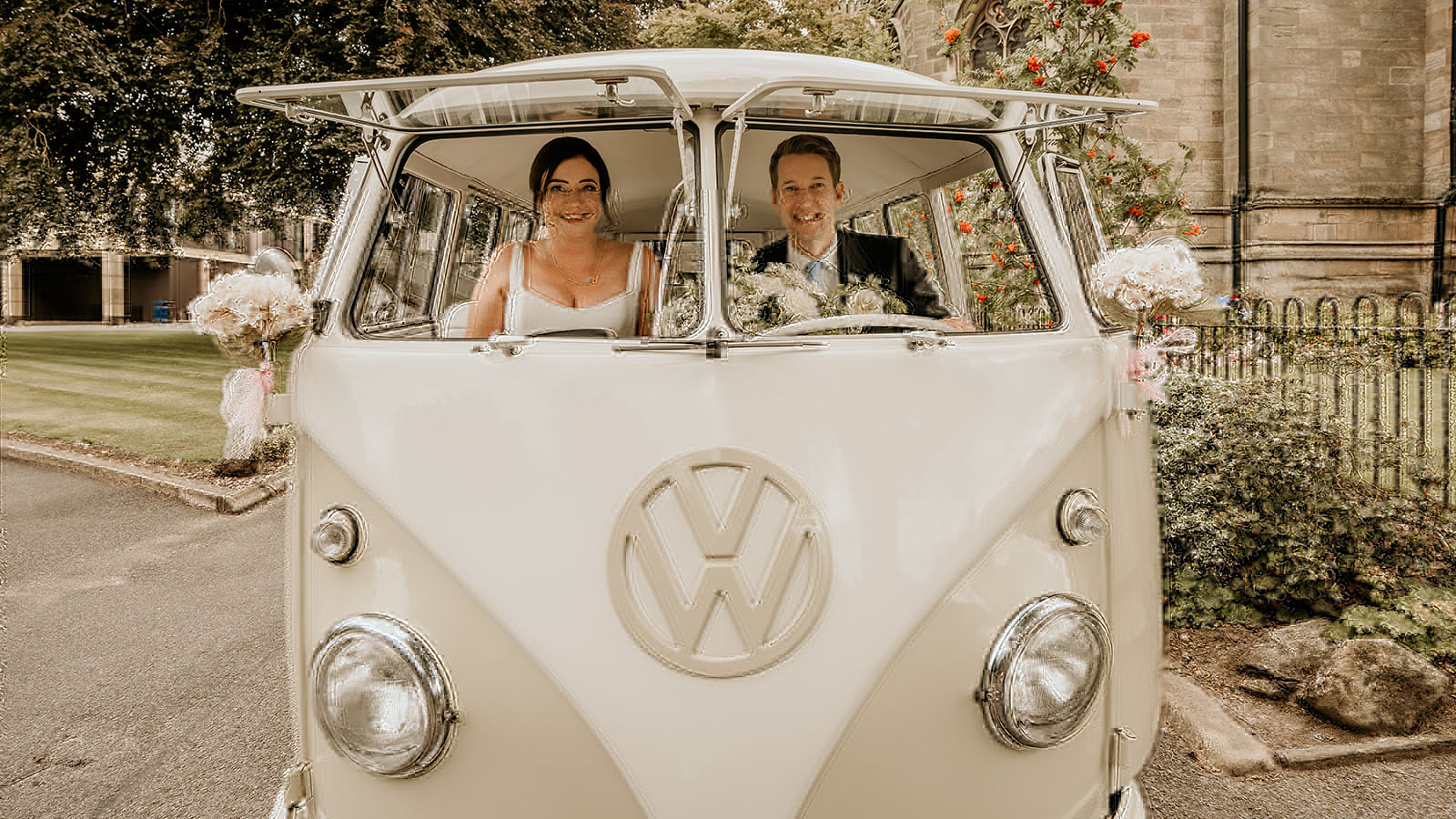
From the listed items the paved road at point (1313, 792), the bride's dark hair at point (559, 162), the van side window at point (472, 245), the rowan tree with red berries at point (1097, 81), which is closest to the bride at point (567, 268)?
the bride's dark hair at point (559, 162)

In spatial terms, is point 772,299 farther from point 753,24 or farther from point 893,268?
point 753,24

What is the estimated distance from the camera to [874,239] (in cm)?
282

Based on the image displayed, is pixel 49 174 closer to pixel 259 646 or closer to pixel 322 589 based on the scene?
pixel 259 646

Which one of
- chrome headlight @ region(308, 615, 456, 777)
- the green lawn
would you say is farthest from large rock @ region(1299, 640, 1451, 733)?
the green lawn

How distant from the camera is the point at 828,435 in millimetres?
1820

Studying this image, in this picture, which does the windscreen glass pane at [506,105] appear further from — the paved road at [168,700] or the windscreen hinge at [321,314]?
the paved road at [168,700]

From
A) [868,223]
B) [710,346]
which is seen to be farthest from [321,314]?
[868,223]

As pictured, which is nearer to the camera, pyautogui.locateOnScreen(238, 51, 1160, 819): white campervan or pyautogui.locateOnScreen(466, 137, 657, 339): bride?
pyautogui.locateOnScreen(238, 51, 1160, 819): white campervan

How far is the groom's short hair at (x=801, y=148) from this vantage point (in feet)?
8.08

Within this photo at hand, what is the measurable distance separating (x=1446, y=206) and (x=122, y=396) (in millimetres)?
20096

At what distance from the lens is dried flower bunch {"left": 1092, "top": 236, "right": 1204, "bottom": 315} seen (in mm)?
2287

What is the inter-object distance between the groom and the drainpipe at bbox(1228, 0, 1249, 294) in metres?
14.5

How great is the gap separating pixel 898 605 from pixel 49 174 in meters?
15.9

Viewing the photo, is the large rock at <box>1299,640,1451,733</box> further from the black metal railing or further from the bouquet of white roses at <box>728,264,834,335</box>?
the bouquet of white roses at <box>728,264,834,335</box>
